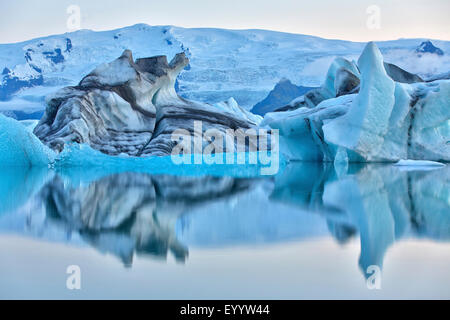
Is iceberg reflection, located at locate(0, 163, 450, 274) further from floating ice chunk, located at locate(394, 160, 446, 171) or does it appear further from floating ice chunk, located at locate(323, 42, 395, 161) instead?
floating ice chunk, located at locate(323, 42, 395, 161)

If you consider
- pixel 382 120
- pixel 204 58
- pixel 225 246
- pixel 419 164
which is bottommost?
pixel 225 246

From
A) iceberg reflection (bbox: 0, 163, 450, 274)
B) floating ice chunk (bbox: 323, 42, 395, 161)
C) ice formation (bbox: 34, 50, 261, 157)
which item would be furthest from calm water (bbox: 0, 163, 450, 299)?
ice formation (bbox: 34, 50, 261, 157)

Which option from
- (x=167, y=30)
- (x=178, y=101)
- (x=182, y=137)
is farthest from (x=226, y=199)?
(x=167, y=30)

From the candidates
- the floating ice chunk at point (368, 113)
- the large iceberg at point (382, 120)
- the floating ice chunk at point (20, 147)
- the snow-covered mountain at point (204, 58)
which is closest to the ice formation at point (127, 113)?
the floating ice chunk at point (20, 147)

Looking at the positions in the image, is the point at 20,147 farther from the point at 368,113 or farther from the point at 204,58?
the point at 204,58

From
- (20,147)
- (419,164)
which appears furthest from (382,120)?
(20,147)

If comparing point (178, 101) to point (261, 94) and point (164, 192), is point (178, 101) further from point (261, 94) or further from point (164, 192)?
point (261, 94)

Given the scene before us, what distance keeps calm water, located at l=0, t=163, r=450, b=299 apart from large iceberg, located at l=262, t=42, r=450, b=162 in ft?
18.2

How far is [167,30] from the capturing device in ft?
92.4

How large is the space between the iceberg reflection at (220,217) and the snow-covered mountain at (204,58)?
18758 millimetres

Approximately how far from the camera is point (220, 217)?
9.46 feet

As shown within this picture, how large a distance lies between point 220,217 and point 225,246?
80 centimetres

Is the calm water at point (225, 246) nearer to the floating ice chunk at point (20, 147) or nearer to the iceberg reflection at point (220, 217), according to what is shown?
the iceberg reflection at point (220, 217)

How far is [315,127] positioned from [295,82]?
1385 cm
